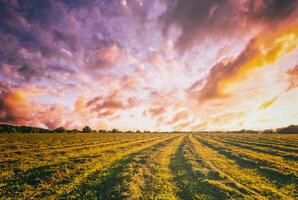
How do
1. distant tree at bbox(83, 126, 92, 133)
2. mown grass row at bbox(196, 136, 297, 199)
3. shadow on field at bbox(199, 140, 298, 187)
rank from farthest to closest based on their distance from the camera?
distant tree at bbox(83, 126, 92, 133), shadow on field at bbox(199, 140, 298, 187), mown grass row at bbox(196, 136, 297, 199)

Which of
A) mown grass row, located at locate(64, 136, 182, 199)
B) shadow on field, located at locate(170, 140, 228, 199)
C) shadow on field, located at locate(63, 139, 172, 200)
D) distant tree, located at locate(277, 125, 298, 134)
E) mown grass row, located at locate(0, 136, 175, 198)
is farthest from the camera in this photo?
distant tree, located at locate(277, 125, 298, 134)

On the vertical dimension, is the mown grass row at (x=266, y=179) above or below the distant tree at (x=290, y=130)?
below

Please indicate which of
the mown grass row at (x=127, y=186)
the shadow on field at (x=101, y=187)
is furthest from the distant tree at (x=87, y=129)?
the shadow on field at (x=101, y=187)

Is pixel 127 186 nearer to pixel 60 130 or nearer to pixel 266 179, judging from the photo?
pixel 266 179

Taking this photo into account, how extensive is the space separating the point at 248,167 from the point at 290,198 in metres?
9.64

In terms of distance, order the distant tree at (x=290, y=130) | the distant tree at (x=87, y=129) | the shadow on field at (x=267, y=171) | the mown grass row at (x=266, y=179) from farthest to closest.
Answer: the distant tree at (x=87, y=129) < the distant tree at (x=290, y=130) < the shadow on field at (x=267, y=171) < the mown grass row at (x=266, y=179)

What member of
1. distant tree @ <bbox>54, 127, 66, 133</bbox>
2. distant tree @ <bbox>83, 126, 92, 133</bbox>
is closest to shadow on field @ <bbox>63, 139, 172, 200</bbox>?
distant tree @ <bbox>54, 127, 66, 133</bbox>

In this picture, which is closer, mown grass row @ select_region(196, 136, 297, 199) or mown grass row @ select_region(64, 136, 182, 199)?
mown grass row @ select_region(64, 136, 182, 199)

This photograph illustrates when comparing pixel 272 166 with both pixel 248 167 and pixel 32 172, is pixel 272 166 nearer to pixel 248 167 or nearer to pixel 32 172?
pixel 248 167

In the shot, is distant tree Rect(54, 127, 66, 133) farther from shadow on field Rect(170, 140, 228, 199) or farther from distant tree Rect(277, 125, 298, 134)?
distant tree Rect(277, 125, 298, 134)

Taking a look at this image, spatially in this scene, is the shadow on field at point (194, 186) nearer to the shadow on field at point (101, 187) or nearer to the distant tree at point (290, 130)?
the shadow on field at point (101, 187)

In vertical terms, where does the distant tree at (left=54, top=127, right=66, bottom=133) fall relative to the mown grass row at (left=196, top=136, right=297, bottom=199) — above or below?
above

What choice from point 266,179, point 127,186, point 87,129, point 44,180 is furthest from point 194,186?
point 87,129

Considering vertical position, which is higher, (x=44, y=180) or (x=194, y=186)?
(x=44, y=180)
